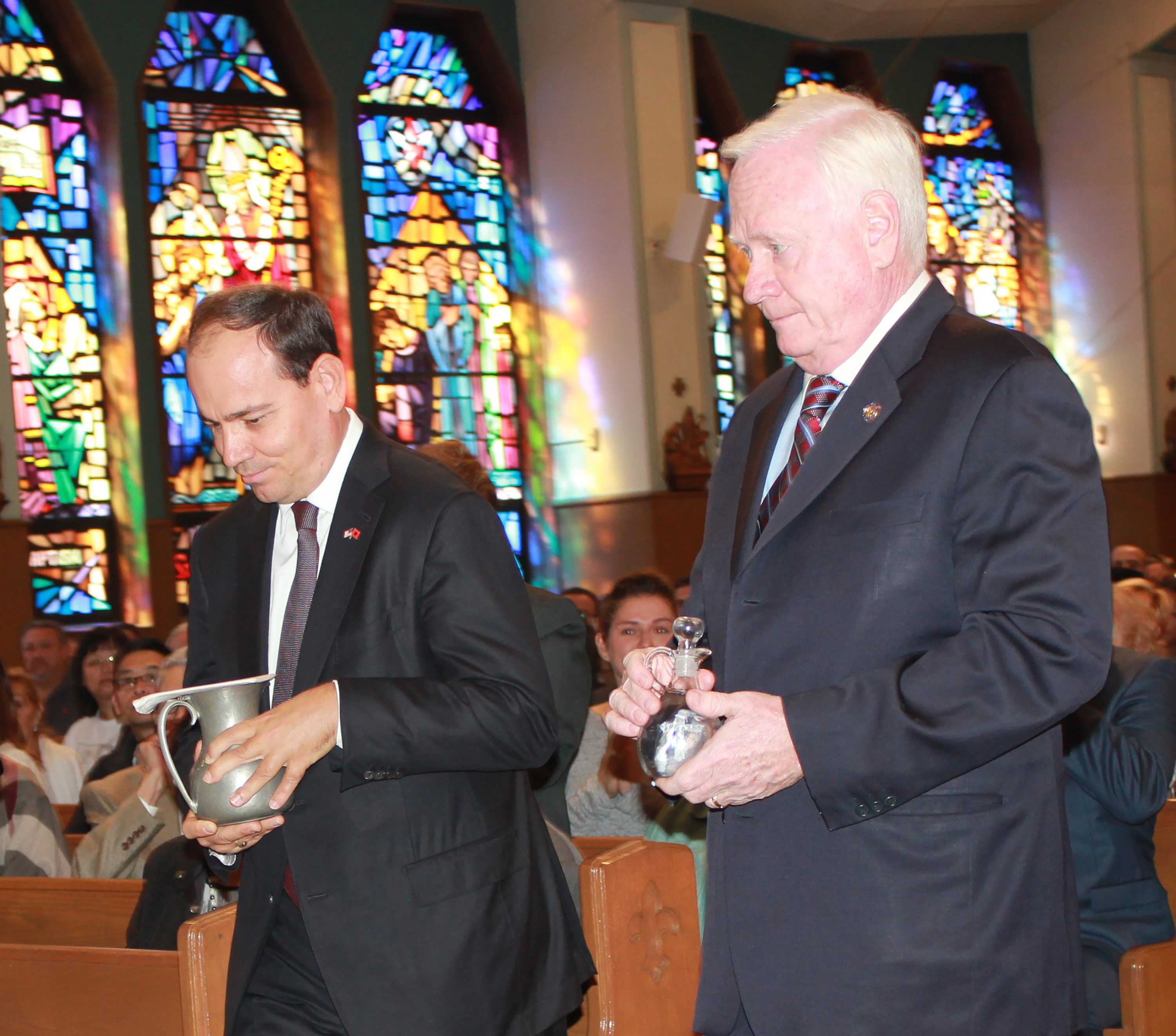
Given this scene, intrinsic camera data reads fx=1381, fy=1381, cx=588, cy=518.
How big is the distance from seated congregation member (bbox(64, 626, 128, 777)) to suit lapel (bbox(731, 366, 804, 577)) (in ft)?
14.4

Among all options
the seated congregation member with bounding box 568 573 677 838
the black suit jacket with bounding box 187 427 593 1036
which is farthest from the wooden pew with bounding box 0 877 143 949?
the black suit jacket with bounding box 187 427 593 1036

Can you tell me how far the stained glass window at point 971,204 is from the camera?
1493cm

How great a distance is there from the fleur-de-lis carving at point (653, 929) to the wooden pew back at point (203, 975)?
824 mm

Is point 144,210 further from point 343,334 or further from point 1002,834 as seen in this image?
point 1002,834

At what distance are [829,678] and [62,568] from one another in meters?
10.2

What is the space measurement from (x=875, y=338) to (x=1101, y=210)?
1430cm

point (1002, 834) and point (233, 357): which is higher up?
point (233, 357)

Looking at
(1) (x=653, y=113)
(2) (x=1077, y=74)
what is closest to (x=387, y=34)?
(1) (x=653, y=113)

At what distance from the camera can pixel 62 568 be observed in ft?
35.2

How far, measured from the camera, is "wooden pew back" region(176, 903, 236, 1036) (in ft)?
7.75

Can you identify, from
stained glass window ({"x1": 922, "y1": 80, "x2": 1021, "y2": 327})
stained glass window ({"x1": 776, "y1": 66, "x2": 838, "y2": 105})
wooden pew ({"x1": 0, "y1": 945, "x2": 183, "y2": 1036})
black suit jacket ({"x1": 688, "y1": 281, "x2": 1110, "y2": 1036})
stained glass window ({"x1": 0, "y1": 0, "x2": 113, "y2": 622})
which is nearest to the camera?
black suit jacket ({"x1": 688, "y1": 281, "x2": 1110, "y2": 1036})

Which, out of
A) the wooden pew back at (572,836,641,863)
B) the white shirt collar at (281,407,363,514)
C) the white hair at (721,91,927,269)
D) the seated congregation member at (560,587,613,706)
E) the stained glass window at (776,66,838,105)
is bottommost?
the wooden pew back at (572,836,641,863)

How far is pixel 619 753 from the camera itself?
3861mm

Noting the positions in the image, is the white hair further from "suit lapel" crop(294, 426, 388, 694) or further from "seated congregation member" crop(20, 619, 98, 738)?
"seated congregation member" crop(20, 619, 98, 738)
